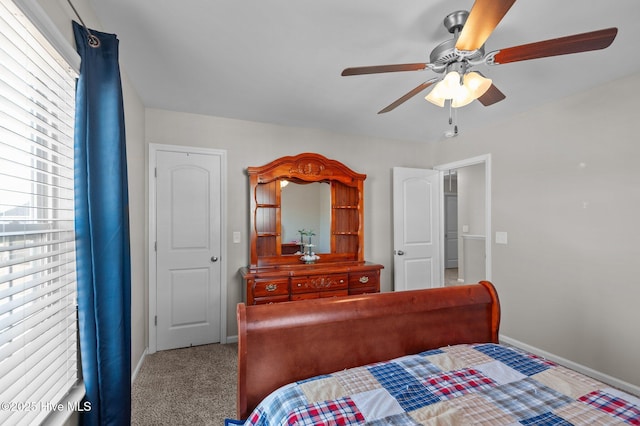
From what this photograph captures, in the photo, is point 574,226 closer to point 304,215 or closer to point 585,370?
point 585,370

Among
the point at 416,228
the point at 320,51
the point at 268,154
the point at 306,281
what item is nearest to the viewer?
the point at 320,51

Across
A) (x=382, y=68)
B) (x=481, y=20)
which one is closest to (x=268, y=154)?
(x=382, y=68)

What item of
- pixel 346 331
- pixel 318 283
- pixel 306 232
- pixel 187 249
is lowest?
pixel 318 283

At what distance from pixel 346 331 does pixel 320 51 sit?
69.4 inches

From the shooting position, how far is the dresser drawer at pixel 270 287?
2.82m

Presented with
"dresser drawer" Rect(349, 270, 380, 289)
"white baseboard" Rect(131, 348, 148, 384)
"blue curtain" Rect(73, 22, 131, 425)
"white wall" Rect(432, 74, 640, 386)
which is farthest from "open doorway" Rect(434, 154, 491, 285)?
"white baseboard" Rect(131, 348, 148, 384)

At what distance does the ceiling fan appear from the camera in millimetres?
1152

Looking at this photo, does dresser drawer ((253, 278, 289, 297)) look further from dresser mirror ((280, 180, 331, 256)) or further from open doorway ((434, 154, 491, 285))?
open doorway ((434, 154, 491, 285))

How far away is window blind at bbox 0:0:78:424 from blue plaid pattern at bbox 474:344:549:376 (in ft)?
6.44

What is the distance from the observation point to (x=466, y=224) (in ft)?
19.4

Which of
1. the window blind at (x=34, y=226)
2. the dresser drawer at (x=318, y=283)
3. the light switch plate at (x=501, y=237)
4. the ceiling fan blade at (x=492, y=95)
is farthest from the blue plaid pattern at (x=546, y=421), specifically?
the light switch plate at (x=501, y=237)

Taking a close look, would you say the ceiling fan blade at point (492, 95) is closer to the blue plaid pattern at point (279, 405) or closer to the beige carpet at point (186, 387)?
the blue plaid pattern at point (279, 405)

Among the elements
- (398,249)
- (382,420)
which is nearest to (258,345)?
(382,420)

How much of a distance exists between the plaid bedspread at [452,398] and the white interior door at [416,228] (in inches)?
93.6
